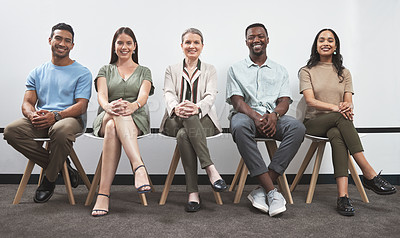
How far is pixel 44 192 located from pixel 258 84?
1.80 meters

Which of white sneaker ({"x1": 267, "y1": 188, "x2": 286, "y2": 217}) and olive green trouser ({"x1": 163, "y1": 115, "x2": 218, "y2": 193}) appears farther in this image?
olive green trouser ({"x1": 163, "y1": 115, "x2": 218, "y2": 193})

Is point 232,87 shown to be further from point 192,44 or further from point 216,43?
point 216,43

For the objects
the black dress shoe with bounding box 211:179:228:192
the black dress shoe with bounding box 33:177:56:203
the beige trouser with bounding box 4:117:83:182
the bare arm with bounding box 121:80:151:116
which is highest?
the bare arm with bounding box 121:80:151:116

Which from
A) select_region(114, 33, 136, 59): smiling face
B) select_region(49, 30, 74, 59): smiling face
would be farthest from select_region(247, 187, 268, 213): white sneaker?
select_region(49, 30, 74, 59): smiling face

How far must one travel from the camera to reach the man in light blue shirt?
2.08m

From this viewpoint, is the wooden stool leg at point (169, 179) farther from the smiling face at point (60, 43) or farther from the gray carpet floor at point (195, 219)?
the smiling face at point (60, 43)

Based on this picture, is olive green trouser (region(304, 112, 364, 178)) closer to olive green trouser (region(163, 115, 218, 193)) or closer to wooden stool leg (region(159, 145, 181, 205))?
olive green trouser (region(163, 115, 218, 193))

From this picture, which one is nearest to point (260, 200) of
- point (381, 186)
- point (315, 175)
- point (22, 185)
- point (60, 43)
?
point (315, 175)

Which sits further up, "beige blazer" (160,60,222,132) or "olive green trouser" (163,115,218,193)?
"beige blazer" (160,60,222,132)

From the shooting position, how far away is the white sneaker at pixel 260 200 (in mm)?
1987

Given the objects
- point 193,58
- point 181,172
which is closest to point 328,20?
point 193,58

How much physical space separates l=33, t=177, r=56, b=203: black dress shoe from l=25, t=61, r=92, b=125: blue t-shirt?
531mm

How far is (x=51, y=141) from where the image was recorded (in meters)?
2.17

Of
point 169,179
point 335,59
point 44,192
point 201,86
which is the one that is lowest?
point 44,192
